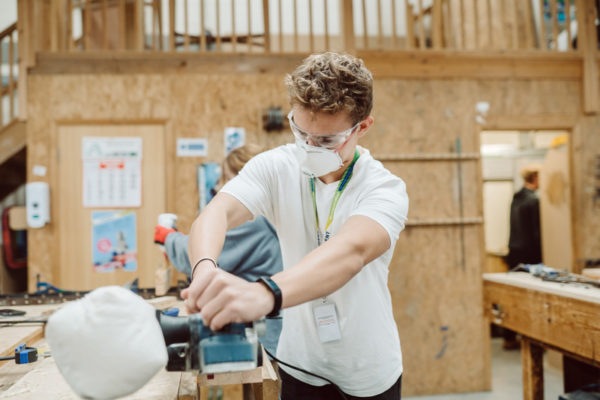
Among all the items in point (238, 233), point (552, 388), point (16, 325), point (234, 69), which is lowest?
point (552, 388)

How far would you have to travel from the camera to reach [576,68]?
418 centimetres

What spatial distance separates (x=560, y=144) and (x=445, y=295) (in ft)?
7.50

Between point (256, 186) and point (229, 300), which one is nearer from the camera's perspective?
point (229, 300)

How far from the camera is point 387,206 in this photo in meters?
1.06

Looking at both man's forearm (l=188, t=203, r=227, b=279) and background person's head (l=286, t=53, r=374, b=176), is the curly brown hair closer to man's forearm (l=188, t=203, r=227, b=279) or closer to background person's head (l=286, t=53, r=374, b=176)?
background person's head (l=286, t=53, r=374, b=176)

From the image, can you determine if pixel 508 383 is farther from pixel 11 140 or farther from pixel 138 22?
pixel 11 140

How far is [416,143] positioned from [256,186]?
2992 mm

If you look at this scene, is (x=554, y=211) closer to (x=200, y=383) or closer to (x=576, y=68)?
(x=576, y=68)

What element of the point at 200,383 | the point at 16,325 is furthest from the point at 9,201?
the point at 200,383

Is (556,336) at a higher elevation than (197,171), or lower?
lower

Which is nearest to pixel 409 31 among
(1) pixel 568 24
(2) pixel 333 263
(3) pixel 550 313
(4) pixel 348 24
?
(4) pixel 348 24

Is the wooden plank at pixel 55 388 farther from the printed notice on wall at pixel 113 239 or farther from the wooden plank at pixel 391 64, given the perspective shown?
the wooden plank at pixel 391 64

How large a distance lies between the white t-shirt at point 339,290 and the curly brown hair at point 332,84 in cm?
21

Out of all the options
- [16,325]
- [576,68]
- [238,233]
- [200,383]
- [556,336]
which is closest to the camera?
[200,383]
